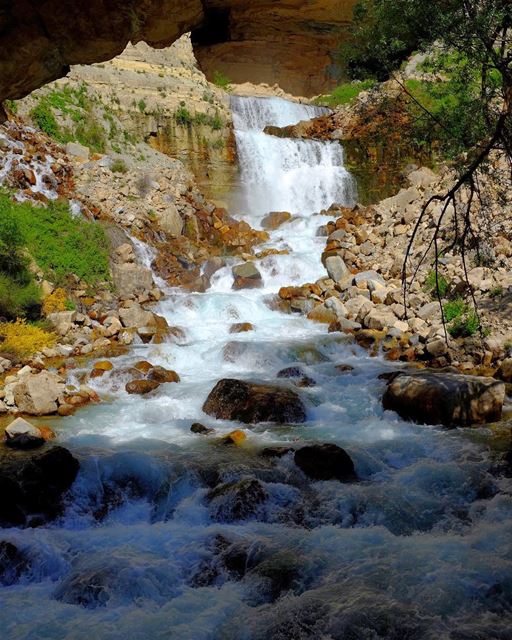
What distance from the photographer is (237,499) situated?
602 cm

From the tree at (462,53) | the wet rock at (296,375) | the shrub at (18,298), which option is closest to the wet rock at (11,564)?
the tree at (462,53)

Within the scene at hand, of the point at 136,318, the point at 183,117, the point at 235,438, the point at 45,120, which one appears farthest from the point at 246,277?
the point at 183,117

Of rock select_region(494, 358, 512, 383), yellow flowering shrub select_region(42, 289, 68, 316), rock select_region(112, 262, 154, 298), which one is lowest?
rock select_region(494, 358, 512, 383)

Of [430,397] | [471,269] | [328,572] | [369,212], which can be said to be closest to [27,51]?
[328,572]

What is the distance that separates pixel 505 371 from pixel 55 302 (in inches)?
329

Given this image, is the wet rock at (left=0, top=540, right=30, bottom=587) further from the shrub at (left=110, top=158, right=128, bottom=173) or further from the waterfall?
the waterfall

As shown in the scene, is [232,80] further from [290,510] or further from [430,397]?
[290,510]

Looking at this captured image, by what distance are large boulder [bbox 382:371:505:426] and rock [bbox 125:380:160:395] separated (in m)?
3.88

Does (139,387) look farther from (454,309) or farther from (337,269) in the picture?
(337,269)

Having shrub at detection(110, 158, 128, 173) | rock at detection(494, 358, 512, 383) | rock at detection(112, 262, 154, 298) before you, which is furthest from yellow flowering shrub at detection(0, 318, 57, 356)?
rock at detection(494, 358, 512, 383)

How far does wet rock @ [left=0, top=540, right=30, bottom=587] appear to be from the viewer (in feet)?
16.6

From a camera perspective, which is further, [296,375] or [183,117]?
[183,117]

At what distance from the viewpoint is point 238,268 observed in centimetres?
1488

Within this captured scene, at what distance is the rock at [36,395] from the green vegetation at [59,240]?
13.2 ft
